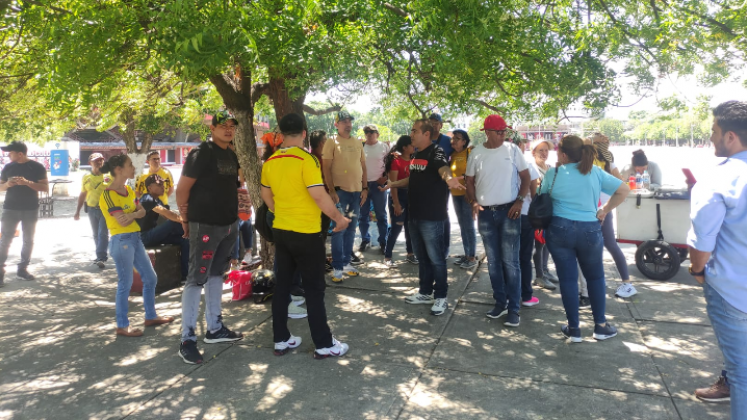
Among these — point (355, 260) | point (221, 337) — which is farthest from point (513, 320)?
point (355, 260)

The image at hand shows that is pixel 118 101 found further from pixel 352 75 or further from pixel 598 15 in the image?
pixel 598 15

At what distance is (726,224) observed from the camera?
8.48ft

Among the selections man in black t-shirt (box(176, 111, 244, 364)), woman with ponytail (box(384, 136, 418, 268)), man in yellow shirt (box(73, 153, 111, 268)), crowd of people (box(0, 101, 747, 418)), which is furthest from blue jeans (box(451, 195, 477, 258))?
man in yellow shirt (box(73, 153, 111, 268))

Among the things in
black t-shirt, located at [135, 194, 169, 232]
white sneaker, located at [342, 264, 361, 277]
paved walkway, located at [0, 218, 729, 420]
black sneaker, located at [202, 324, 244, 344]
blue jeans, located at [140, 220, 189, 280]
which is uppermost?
black t-shirt, located at [135, 194, 169, 232]

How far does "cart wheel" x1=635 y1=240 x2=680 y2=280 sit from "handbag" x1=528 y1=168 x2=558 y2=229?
274 cm

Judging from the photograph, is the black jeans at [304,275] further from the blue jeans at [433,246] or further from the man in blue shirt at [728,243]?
the man in blue shirt at [728,243]

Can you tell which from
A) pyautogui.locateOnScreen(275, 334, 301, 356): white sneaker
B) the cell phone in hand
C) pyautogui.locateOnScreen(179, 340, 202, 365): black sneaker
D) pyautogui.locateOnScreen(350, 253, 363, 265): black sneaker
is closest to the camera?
pyautogui.locateOnScreen(179, 340, 202, 365): black sneaker

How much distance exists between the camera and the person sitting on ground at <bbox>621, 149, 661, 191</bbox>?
24.5 ft

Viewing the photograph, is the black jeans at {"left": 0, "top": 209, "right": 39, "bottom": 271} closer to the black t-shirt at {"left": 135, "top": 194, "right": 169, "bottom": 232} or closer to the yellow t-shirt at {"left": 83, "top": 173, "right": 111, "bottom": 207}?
the yellow t-shirt at {"left": 83, "top": 173, "right": 111, "bottom": 207}

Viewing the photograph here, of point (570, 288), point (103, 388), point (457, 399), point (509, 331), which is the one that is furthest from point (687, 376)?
point (103, 388)

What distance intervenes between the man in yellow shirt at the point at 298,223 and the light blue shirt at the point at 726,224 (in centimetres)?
221

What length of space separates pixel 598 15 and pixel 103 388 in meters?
6.74

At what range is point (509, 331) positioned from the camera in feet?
14.7

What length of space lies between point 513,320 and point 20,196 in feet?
20.2
